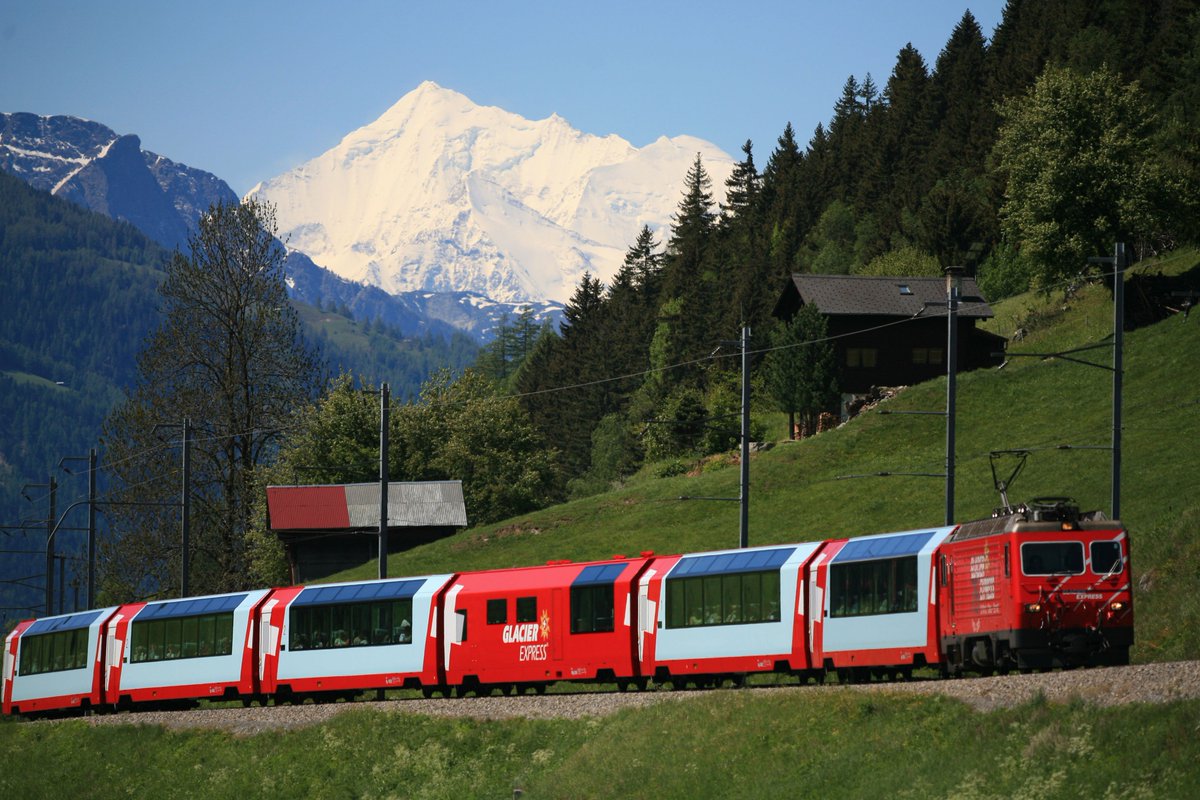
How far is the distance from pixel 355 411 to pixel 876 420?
4091 cm

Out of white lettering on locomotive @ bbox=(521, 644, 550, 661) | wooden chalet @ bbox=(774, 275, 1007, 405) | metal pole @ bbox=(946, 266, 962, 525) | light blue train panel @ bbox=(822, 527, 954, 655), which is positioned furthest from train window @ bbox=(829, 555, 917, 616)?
wooden chalet @ bbox=(774, 275, 1007, 405)

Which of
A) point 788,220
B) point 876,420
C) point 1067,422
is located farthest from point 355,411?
point 788,220

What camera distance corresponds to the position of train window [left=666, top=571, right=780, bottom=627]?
119 feet

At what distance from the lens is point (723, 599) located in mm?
37312

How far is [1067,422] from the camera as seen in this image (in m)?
69.7

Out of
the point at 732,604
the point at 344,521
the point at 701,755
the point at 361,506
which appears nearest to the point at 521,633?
the point at 732,604

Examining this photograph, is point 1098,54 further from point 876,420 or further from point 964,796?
point 964,796

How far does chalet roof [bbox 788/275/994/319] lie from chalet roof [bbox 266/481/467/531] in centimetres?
2594

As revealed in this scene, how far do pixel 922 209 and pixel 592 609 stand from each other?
95154 mm

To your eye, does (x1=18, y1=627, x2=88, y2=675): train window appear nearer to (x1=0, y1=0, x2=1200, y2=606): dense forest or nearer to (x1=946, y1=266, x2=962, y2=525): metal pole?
(x1=0, y1=0, x2=1200, y2=606): dense forest

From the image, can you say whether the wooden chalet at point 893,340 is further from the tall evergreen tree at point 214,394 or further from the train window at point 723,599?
the train window at point 723,599

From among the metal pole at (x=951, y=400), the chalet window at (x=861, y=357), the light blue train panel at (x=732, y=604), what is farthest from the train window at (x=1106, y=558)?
the chalet window at (x=861, y=357)

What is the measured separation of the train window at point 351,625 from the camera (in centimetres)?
4309

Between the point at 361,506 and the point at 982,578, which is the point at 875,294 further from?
the point at 982,578
